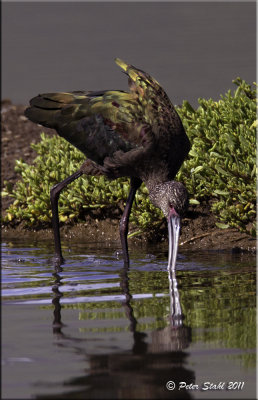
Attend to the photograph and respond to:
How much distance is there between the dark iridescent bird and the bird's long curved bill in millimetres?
10

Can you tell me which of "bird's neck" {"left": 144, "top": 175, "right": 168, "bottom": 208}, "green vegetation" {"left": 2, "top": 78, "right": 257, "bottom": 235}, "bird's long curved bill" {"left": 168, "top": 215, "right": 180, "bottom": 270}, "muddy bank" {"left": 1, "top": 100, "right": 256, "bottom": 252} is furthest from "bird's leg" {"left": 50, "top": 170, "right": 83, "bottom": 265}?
"bird's long curved bill" {"left": 168, "top": 215, "right": 180, "bottom": 270}

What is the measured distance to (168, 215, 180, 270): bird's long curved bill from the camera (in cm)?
816

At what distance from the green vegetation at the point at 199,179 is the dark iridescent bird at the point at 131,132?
871 mm

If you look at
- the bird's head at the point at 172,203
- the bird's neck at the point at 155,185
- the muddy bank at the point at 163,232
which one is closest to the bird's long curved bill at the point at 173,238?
the bird's head at the point at 172,203

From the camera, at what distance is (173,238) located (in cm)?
835

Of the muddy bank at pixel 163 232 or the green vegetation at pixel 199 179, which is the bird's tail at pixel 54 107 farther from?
the muddy bank at pixel 163 232

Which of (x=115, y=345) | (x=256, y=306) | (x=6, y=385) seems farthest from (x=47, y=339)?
(x=256, y=306)

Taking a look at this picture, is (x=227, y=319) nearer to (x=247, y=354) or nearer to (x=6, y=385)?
(x=247, y=354)

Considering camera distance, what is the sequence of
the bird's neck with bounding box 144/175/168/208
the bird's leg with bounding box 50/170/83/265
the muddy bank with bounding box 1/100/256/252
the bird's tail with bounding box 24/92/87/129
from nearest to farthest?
the bird's neck with bounding box 144/175/168/208 < the bird's tail with bounding box 24/92/87/129 < the bird's leg with bounding box 50/170/83/265 < the muddy bank with bounding box 1/100/256/252

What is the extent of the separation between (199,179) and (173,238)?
2.15 m

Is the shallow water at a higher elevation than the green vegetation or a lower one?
lower

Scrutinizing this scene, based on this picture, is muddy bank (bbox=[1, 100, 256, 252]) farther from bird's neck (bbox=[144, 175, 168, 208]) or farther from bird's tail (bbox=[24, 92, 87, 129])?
bird's tail (bbox=[24, 92, 87, 129])

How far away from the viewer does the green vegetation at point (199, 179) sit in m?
9.70

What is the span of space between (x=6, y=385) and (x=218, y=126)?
6.69 metres
